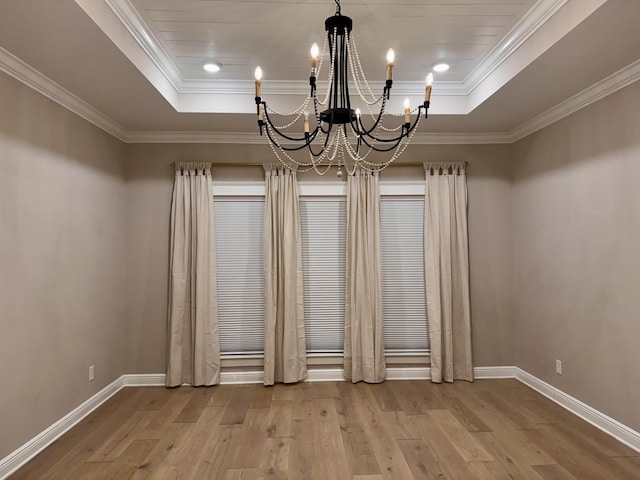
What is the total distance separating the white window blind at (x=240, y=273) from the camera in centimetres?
426

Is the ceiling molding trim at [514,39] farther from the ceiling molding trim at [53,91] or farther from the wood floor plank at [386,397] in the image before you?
the ceiling molding trim at [53,91]

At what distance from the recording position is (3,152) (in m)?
2.51

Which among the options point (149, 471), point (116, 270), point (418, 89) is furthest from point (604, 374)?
point (116, 270)

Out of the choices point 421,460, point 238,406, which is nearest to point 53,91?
point 238,406

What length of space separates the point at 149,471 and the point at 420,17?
342 cm

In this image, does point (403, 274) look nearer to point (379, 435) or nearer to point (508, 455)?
point (379, 435)

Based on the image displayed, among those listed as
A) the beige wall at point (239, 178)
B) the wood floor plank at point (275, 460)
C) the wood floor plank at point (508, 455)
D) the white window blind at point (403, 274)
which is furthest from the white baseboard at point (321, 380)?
the wood floor plank at point (275, 460)

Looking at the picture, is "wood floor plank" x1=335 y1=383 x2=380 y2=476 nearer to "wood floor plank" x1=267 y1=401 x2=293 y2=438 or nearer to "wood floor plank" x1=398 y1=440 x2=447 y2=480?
"wood floor plank" x1=398 y1=440 x2=447 y2=480

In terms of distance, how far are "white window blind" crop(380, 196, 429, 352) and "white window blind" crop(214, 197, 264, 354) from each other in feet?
4.46

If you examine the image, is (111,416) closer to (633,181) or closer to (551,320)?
(551,320)

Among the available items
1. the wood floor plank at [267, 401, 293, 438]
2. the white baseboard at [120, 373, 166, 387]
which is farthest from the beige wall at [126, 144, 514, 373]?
the wood floor plank at [267, 401, 293, 438]

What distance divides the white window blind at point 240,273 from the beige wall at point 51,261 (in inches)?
41.5

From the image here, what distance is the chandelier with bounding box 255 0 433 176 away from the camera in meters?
2.01

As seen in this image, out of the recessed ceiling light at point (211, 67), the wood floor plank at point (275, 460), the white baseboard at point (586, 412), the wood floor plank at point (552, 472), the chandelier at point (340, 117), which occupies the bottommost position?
the wood floor plank at point (552, 472)
